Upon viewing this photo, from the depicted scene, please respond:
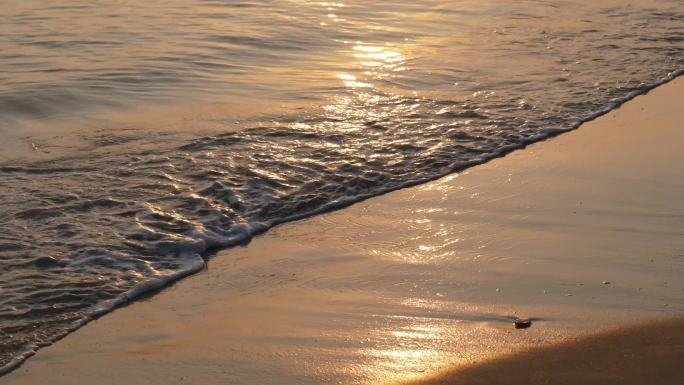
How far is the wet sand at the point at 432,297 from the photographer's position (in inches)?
149

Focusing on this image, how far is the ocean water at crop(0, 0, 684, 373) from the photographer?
5223 mm

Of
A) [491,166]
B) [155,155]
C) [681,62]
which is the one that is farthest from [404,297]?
[681,62]

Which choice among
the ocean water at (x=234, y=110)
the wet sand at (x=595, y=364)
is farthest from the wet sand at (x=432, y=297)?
the ocean water at (x=234, y=110)

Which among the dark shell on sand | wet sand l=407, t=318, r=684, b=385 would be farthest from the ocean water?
wet sand l=407, t=318, r=684, b=385

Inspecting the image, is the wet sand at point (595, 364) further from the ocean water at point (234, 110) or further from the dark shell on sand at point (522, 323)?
the ocean water at point (234, 110)

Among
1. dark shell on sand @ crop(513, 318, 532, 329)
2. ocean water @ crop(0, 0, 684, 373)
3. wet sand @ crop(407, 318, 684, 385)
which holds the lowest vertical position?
ocean water @ crop(0, 0, 684, 373)

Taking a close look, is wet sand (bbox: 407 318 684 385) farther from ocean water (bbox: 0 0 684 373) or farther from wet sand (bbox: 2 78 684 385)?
ocean water (bbox: 0 0 684 373)

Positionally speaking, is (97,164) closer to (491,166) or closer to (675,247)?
(491,166)

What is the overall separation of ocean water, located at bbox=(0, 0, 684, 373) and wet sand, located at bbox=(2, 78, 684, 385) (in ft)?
1.01

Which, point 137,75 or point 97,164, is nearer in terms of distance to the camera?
point 97,164

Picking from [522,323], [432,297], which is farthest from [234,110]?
[522,323]

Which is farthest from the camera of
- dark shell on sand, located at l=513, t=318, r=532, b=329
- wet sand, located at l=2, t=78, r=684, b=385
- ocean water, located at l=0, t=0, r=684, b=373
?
ocean water, located at l=0, t=0, r=684, b=373

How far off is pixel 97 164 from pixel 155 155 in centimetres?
44

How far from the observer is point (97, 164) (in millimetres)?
6625
